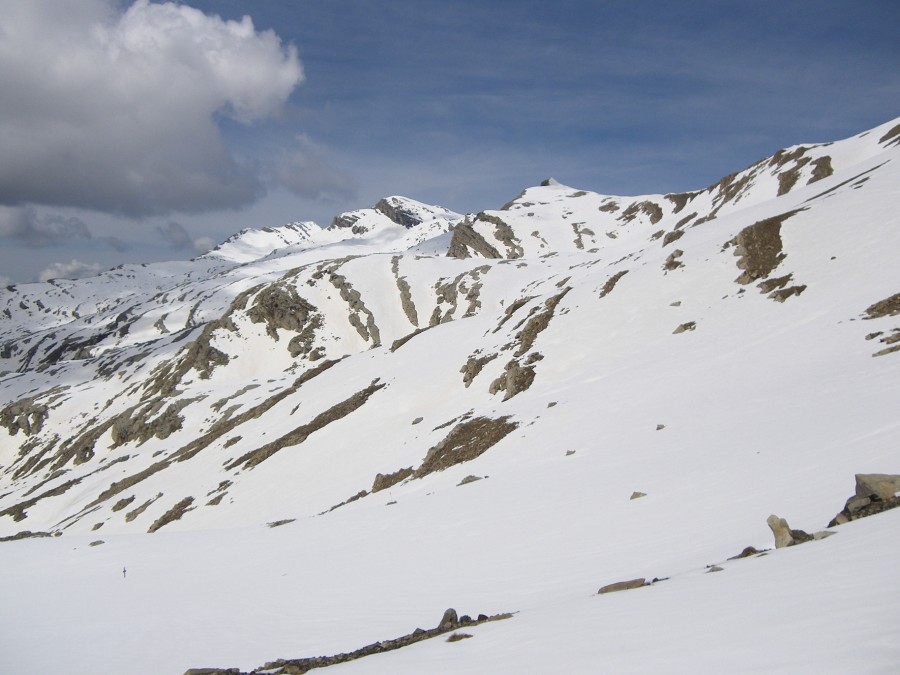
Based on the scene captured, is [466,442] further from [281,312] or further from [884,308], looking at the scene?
[281,312]

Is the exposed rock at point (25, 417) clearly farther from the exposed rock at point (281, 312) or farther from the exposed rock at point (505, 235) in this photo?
the exposed rock at point (505, 235)

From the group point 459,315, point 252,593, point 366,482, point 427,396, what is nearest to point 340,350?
point 459,315

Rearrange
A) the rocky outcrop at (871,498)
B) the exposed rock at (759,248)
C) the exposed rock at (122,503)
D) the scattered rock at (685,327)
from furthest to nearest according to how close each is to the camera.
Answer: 1. the exposed rock at (122,503)
2. the exposed rock at (759,248)
3. the scattered rock at (685,327)
4. the rocky outcrop at (871,498)

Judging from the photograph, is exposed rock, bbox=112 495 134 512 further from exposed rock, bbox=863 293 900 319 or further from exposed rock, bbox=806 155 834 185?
exposed rock, bbox=806 155 834 185

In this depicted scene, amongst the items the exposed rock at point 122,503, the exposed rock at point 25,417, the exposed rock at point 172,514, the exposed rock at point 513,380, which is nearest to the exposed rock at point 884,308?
the exposed rock at point 513,380

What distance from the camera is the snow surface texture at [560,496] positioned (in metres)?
6.74

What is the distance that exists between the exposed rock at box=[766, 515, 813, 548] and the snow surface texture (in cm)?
70

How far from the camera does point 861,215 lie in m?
33.1

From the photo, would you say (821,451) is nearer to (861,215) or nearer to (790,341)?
(790,341)

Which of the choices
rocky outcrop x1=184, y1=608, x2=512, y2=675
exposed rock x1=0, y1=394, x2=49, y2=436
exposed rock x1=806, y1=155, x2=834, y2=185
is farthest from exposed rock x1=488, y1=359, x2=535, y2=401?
exposed rock x1=0, y1=394, x2=49, y2=436

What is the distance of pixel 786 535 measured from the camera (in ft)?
27.3

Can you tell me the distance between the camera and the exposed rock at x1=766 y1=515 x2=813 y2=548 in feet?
27.0

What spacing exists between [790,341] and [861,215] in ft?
49.7

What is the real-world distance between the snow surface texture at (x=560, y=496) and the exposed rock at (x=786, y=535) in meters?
0.70
